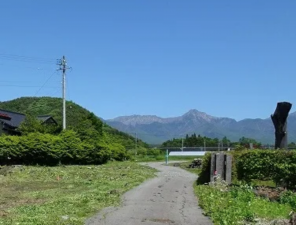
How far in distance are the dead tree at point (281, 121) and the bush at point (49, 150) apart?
20158mm

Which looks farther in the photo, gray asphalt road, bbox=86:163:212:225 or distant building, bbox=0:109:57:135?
distant building, bbox=0:109:57:135

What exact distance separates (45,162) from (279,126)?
2151cm

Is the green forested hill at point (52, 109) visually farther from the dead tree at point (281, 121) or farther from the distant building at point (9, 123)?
the dead tree at point (281, 121)

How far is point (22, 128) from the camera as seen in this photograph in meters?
43.4

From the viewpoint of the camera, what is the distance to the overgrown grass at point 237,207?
37.3 ft

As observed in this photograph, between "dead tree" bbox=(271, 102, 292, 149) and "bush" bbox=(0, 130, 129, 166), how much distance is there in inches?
794

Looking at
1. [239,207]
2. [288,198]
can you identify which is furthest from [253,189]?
[239,207]

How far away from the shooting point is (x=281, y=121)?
819 inches

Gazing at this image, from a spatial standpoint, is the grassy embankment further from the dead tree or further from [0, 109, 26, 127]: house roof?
[0, 109, 26, 127]: house roof

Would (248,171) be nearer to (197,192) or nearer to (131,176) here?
(197,192)

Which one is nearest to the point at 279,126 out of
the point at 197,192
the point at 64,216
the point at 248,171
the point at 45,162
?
the point at 248,171

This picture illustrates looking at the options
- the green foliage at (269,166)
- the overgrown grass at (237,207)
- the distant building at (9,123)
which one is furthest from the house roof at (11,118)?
the overgrown grass at (237,207)

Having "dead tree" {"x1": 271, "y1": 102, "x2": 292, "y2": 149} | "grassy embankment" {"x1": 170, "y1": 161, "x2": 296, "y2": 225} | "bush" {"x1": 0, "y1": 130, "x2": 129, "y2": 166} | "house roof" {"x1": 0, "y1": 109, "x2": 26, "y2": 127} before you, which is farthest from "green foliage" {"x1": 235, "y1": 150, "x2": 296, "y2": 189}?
"house roof" {"x1": 0, "y1": 109, "x2": 26, "y2": 127}

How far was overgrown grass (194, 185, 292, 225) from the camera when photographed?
11.4 meters
